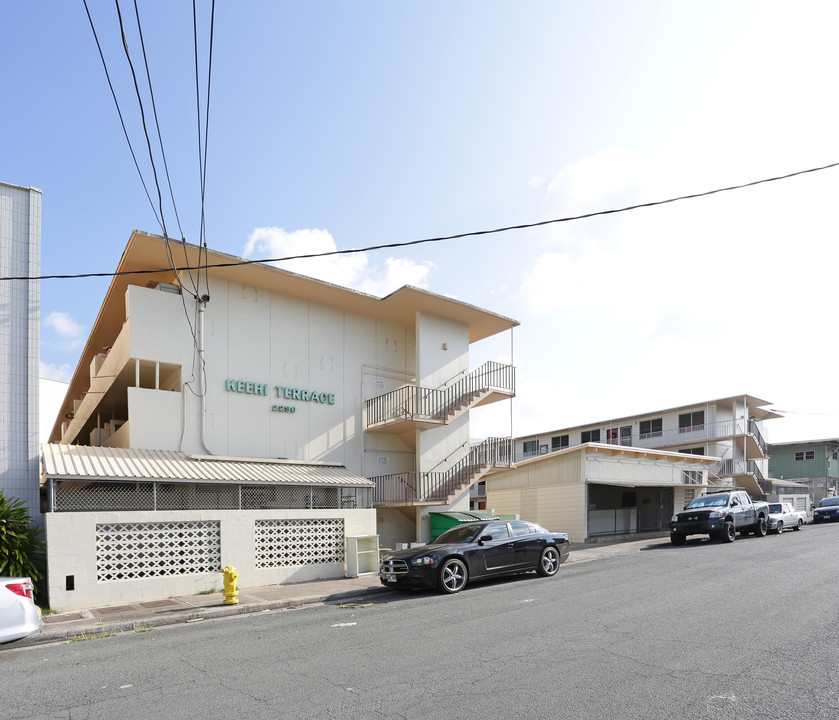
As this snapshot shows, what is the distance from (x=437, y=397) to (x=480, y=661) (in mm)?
14605

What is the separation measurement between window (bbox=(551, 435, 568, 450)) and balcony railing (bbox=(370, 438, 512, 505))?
26.8 m

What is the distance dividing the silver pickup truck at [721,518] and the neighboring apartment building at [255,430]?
21.9 feet

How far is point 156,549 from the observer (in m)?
13.3

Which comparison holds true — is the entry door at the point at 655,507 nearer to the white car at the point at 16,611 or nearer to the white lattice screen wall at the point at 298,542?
the white lattice screen wall at the point at 298,542

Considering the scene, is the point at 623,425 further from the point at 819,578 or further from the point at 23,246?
the point at 23,246

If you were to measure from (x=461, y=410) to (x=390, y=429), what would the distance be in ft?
8.02

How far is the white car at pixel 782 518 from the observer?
25.3 m

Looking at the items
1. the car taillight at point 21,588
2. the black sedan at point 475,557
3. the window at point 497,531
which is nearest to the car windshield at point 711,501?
the black sedan at point 475,557

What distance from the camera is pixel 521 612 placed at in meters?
9.93

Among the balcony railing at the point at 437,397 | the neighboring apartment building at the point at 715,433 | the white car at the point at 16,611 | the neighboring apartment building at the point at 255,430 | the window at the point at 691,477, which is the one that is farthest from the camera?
the neighboring apartment building at the point at 715,433

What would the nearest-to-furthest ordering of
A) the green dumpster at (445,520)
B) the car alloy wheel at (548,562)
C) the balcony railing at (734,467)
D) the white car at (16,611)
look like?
the white car at (16,611) < the car alloy wheel at (548,562) < the green dumpster at (445,520) < the balcony railing at (734,467)

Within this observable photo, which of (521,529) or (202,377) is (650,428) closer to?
(521,529)

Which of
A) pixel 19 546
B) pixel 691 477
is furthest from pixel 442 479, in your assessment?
pixel 691 477

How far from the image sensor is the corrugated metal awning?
13023 millimetres
